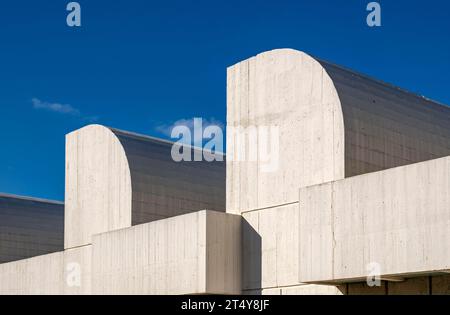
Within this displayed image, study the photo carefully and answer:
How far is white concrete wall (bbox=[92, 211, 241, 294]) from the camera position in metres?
23.4

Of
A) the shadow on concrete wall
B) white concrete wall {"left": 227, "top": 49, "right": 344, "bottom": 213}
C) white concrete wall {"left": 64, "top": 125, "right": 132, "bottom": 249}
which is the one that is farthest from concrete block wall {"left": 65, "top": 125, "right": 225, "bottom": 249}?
the shadow on concrete wall

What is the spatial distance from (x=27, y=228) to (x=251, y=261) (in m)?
18.9

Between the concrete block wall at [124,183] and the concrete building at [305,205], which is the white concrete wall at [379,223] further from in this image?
the concrete block wall at [124,183]

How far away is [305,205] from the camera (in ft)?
71.4

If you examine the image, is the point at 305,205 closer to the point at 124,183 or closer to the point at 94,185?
the point at 124,183

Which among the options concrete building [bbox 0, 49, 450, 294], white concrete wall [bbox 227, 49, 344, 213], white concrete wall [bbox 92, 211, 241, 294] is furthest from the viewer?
white concrete wall [bbox 92, 211, 241, 294]

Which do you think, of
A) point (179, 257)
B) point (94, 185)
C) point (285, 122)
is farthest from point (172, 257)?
point (94, 185)

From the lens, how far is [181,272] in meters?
23.9

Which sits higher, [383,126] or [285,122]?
[285,122]

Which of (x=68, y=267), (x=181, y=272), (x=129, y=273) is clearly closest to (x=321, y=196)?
(x=181, y=272)

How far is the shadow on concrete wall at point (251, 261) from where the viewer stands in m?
23.8

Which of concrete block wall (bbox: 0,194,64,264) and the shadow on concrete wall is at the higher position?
concrete block wall (bbox: 0,194,64,264)

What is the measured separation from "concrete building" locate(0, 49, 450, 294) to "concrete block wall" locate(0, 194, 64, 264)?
11030 mm

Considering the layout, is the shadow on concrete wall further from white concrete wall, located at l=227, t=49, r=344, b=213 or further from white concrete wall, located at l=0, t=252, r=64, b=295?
white concrete wall, located at l=0, t=252, r=64, b=295
